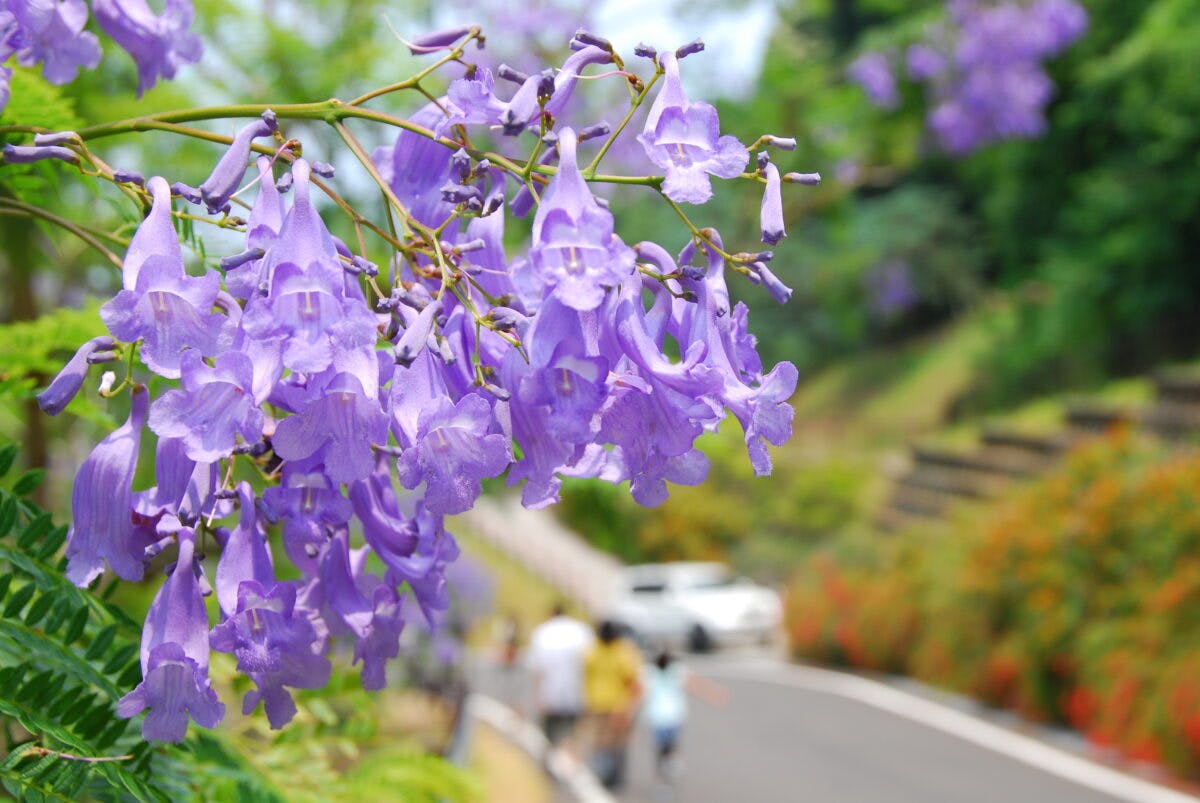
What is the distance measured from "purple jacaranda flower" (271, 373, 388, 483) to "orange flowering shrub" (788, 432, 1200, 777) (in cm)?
1254

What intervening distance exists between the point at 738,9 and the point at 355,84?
11.0m

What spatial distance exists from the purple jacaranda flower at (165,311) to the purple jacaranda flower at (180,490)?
103 mm

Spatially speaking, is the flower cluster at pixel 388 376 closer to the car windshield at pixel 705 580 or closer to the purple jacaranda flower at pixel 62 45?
the purple jacaranda flower at pixel 62 45

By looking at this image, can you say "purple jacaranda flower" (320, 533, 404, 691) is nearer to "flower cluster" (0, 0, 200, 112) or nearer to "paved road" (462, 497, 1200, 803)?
"flower cluster" (0, 0, 200, 112)

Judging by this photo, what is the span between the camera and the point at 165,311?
1160mm

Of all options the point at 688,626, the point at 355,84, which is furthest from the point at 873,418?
the point at 355,84

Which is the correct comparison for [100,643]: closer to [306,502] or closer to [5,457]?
[5,457]

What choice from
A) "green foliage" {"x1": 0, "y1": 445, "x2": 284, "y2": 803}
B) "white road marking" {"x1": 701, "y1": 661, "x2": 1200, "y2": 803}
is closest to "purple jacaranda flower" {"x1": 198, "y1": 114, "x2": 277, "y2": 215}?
"green foliage" {"x1": 0, "y1": 445, "x2": 284, "y2": 803}

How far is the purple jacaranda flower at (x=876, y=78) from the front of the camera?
54.9 feet

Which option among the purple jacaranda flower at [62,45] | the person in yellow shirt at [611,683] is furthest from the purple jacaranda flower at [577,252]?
the person in yellow shirt at [611,683]

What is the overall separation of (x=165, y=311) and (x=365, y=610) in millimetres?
383

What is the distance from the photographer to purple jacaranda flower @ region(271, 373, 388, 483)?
1.12 m

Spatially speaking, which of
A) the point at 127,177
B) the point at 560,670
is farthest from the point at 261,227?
the point at 560,670

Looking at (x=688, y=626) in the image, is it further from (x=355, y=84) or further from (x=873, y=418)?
(x=355, y=84)
